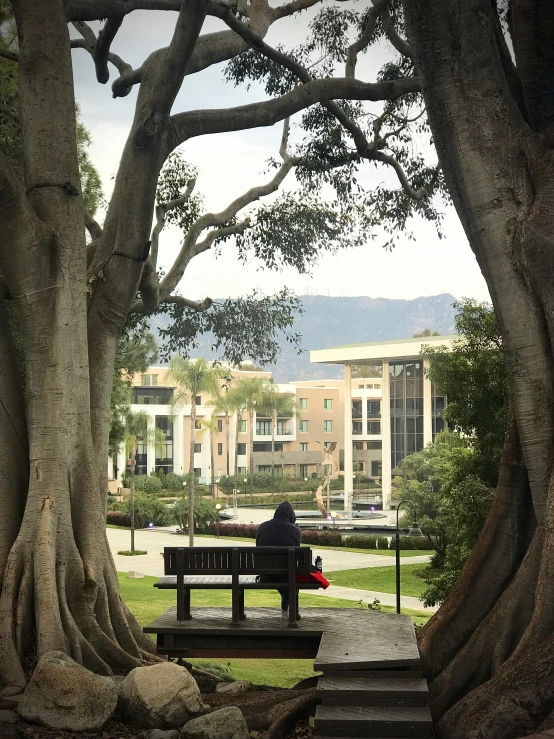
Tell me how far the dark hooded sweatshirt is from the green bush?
49486mm

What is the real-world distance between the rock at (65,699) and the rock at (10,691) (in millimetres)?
658

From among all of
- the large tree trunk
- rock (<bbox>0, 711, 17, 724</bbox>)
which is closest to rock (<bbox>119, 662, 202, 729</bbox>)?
rock (<bbox>0, 711, 17, 724</bbox>)

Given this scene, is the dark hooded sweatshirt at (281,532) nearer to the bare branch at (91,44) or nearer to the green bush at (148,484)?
the bare branch at (91,44)

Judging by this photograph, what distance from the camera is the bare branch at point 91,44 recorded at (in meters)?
12.4

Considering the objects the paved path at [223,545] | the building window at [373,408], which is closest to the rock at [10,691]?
the paved path at [223,545]

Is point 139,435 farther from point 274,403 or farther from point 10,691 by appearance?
point 10,691

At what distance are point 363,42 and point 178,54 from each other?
5217mm

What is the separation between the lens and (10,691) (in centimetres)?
693

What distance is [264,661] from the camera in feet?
45.0

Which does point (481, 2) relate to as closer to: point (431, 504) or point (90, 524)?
point (90, 524)

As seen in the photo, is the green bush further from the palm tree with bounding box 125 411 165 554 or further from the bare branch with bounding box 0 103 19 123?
the bare branch with bounding box 0 103 19 123

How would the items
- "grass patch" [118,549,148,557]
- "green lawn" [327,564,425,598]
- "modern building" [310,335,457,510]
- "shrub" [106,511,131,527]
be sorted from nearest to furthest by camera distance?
"green lawn" [327,564,425,598] → "grass patch" [118,549,148,557] → "shrub" [106,511,131,527] → "modern building" [310,335,457,510]

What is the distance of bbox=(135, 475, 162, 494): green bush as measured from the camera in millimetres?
57438

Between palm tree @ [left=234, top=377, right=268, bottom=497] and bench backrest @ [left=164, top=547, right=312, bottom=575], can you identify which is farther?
palm tree @ [left=234, top=377, right=268, bottom=497]
